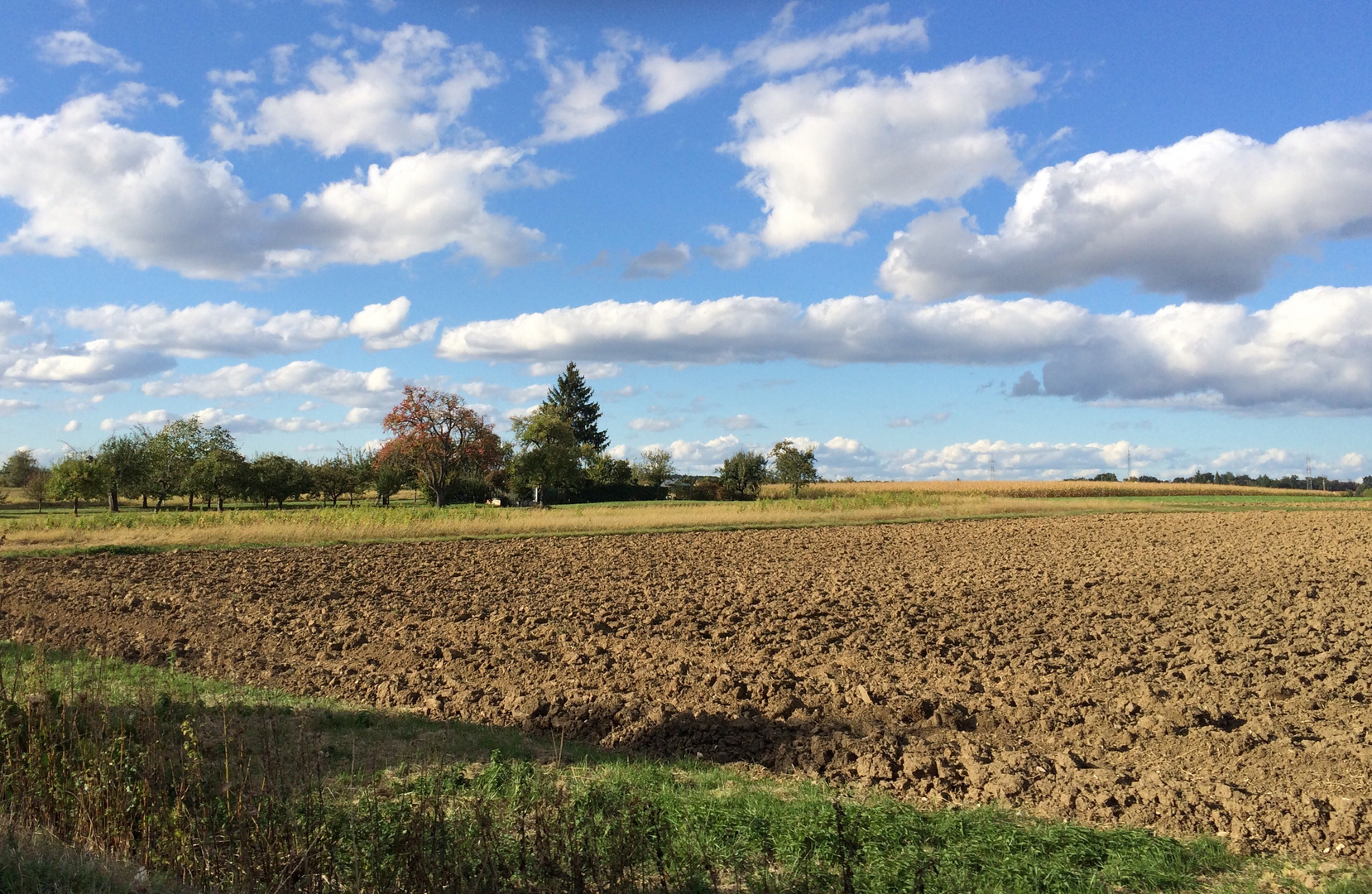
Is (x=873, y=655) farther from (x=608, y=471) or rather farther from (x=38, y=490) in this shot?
(x=38, y=490)

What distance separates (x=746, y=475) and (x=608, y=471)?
43.8 feet

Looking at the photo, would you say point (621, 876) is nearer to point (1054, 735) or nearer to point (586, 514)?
point (1054, 735)

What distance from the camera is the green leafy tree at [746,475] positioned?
7531 centimetres

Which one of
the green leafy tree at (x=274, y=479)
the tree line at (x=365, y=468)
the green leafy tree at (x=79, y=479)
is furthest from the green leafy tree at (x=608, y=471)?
the green leafy tree at (x=79, y=479)

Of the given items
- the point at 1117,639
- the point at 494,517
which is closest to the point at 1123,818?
the point at 1117,639

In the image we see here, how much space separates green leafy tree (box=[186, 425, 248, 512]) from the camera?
56.3 metres

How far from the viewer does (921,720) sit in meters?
9.09

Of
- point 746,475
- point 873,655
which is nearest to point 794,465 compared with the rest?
point 746,475

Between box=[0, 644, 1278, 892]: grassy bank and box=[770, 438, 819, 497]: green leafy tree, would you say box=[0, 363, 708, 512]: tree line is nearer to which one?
box=[770, 438, 819, 497]: green leafy tree

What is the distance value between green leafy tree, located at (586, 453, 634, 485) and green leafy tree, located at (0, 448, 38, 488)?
55.3m

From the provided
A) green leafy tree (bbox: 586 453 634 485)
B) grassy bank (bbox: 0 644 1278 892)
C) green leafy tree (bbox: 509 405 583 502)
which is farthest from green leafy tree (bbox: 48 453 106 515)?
grassy bank (bbox: 0 644 1278 892)

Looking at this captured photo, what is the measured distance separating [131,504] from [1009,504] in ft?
245

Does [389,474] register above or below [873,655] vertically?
above

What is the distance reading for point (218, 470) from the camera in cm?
5622
